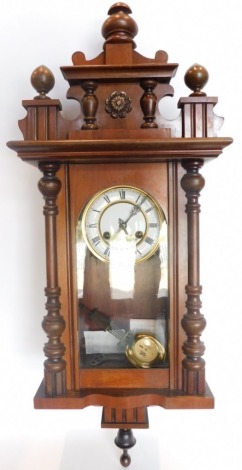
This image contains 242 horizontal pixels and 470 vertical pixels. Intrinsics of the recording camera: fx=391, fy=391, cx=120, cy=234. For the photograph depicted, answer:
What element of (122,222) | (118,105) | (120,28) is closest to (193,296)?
(122,222)

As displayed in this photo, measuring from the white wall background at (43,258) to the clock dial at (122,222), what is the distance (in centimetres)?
21

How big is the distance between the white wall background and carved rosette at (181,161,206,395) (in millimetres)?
214

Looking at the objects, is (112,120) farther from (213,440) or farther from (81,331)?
(213,440)

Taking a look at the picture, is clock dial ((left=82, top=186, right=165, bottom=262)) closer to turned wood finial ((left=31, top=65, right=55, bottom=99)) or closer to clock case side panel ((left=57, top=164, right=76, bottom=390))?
clock case side panel ((left=57, top=164, right=76, bottom=390))

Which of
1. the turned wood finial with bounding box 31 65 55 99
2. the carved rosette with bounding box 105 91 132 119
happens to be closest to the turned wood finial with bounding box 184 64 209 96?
the carved rosette with bounding box 105 91 132 119

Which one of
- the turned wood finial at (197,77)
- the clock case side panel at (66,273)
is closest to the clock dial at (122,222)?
the clock case side panel at (66,273)

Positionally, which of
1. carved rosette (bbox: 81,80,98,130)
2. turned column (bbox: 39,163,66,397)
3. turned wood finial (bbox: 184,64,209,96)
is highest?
turned wood finial (bbox: 184,64,209,96)

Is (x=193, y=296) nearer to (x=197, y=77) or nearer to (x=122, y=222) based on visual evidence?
(x=122, y=222)

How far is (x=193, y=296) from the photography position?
670 millimetres

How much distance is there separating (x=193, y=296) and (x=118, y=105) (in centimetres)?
36

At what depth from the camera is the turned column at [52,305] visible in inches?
26.5

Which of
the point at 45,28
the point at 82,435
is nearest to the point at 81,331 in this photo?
the point at 82,435

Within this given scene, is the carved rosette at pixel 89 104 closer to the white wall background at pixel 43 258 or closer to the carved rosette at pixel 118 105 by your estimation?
the carved rosette at pixel 118 105

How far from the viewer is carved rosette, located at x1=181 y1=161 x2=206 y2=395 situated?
0.66 m
